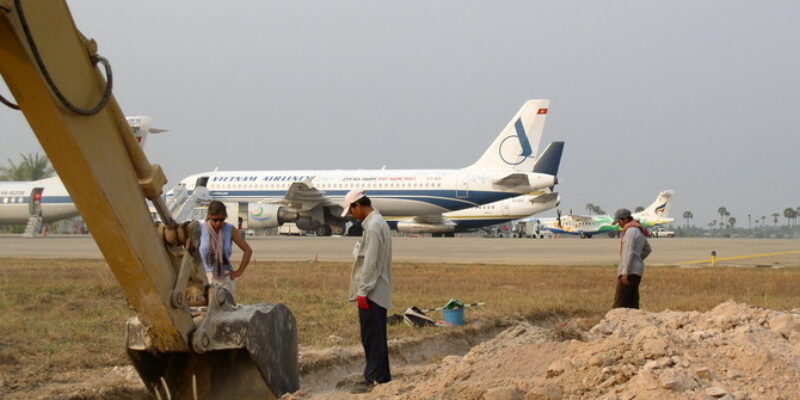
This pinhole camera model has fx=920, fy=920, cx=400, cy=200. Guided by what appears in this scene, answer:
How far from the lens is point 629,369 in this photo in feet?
16.2

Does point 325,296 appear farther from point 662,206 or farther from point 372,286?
point 662,206

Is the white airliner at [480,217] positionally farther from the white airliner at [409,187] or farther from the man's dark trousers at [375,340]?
the man's dark trousers at [375,340]

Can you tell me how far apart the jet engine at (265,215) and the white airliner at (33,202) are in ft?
25.8

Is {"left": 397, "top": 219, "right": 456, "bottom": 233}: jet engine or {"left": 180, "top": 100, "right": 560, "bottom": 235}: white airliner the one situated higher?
{"left": 180, "top": 100, "right": 560, "bottom": 235}: white airliner

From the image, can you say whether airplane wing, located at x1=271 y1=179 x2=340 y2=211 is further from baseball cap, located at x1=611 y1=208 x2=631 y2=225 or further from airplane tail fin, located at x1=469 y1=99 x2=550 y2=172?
baseball cap, located at x1=611 y1=208 x2=631 y2=225

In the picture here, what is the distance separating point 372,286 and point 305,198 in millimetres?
36009

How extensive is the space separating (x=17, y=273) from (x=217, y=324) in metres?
11.6

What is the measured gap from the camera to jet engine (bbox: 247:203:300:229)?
40906mm

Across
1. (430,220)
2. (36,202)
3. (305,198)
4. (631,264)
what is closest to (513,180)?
(305,198)

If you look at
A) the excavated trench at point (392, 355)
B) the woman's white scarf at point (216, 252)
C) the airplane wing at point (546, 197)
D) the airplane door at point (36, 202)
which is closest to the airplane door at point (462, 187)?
the airplane wing at point (546, 197)

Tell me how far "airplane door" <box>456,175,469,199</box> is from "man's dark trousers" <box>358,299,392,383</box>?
34716 mm

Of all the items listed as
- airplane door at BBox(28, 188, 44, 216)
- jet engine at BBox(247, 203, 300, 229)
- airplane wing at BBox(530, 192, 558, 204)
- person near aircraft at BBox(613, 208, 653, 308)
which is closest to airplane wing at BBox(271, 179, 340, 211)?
jet engine at BBox(247, 203, 300, 229)

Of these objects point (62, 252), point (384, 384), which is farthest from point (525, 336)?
point (62, 252)

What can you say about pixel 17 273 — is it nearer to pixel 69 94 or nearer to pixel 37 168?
pixel 69 94
